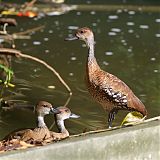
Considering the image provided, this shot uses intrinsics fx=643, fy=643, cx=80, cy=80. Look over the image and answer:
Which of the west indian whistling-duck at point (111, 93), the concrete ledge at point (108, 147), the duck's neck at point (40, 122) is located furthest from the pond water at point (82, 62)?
the concrete ledge at point (108, 147)

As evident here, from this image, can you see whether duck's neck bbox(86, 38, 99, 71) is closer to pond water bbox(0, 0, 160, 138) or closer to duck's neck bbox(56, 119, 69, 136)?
duck's neck bbox(56, 119, 69, 136)

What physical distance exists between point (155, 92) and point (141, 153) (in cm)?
396

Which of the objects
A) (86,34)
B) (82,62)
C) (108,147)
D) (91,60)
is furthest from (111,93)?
(82,62)

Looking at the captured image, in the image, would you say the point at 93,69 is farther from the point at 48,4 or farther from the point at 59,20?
the point at 48,4

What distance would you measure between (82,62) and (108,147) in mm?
5636

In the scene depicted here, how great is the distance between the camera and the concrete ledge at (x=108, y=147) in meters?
4.12

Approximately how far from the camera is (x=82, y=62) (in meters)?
9.97

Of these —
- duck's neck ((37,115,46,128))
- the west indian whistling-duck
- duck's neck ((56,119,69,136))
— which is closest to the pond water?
duck's neck ((56,119,69,136))

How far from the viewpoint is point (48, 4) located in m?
14.9

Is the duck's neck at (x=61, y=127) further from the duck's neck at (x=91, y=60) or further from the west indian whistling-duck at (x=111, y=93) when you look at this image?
the duck's neck at (x=91, y=60)

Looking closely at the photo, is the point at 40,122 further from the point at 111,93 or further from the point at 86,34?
the point at 86,34

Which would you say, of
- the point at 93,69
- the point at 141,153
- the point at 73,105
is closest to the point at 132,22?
the point at 73,105

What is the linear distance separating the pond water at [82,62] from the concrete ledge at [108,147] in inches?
88.7

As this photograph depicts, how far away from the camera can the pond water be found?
24.5 feet
